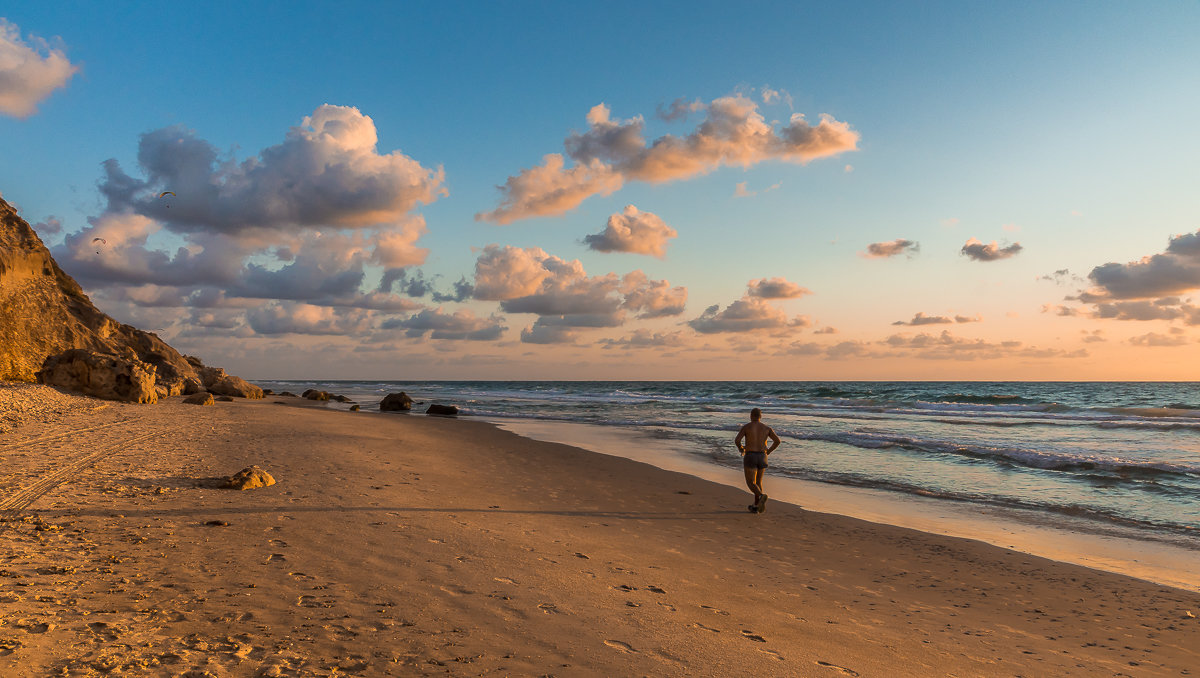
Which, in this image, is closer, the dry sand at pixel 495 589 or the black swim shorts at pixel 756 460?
the dry sand at pixel 495 589

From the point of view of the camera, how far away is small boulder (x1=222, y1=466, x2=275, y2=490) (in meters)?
8.66

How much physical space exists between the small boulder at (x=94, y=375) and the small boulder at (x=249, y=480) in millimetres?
16311

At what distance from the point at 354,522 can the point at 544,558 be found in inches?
103

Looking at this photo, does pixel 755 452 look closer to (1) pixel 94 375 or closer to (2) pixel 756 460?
(2) pixel 756 460

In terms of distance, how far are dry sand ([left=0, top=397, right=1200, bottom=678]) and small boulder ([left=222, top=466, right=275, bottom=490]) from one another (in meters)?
0.22

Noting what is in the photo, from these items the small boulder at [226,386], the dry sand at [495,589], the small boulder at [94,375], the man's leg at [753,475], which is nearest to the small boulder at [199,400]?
the small boulder at [94,375]

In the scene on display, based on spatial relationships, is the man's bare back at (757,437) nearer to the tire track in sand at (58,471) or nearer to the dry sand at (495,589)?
the dry sand at (495,589)

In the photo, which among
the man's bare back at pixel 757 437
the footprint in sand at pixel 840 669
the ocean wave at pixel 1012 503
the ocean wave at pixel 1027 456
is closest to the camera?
the footprint in sand at pixel 840 669

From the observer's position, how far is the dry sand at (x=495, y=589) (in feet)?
13.2

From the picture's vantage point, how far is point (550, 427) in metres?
27.4

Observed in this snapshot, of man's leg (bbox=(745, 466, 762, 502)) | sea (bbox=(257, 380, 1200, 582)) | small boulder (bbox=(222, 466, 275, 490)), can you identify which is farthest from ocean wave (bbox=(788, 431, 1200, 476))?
small boulder (bbox=(222, 466, 275, 490))

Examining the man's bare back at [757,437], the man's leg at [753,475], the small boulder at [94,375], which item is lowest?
the man's leg at [753,475]

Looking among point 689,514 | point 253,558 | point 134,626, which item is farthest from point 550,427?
point 134,626

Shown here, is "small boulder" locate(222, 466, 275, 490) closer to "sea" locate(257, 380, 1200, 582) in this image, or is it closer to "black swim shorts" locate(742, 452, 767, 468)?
"black swim shorts" locate(742, 452, 767, 468)
